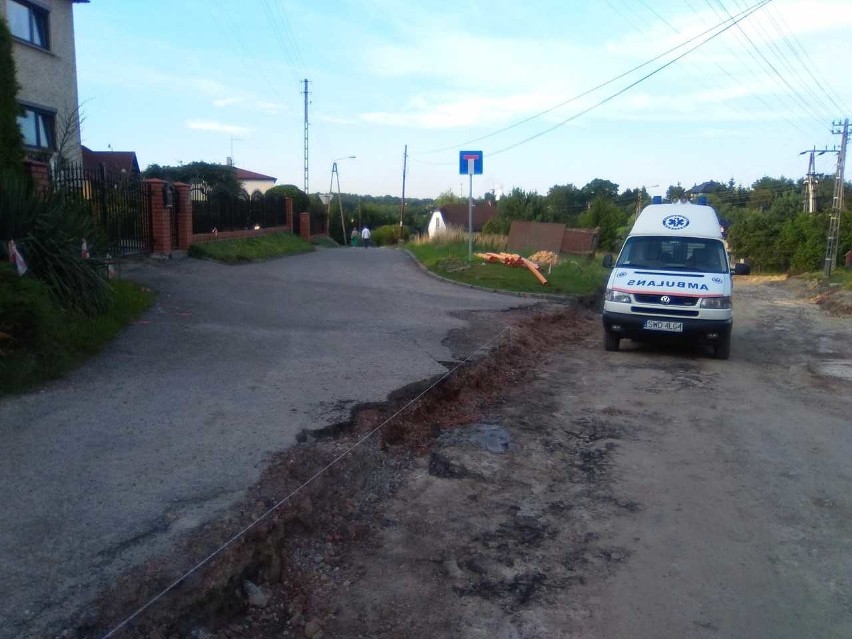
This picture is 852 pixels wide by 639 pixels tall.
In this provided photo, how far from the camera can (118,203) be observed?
55.7 ft

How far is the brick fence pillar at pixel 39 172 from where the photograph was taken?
12.2 meters

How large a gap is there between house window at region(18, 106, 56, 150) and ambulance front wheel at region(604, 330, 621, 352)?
51.3 ft

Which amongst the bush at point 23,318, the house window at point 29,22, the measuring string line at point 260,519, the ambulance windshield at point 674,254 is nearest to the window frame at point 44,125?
the house window at point 29,22

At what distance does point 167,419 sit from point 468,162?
1591 cm

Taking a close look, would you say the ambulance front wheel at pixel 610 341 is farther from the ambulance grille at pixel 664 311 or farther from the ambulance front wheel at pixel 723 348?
the ambulance front wheel at pixel 723 348

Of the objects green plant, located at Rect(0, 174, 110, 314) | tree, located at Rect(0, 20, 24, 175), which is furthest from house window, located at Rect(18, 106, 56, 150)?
green plant, located at Rect(0, 174, 110, 314)

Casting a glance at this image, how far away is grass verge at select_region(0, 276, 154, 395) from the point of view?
24.2 feet

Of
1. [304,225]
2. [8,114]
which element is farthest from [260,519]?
[304,225]

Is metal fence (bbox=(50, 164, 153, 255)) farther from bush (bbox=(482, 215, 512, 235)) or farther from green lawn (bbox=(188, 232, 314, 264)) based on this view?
bush (bbox=(482, 215, 512, 235))

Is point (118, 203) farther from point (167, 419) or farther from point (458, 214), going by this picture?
point (458, 214)

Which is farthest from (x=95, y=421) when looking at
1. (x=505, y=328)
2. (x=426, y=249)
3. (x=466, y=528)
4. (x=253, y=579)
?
(x=426, y=249)

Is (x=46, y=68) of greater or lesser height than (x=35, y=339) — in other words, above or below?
above

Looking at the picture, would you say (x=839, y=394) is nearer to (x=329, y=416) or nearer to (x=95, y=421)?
(x=329, y=416)

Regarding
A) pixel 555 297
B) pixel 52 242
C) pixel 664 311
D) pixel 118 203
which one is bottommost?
pixel 555 297
